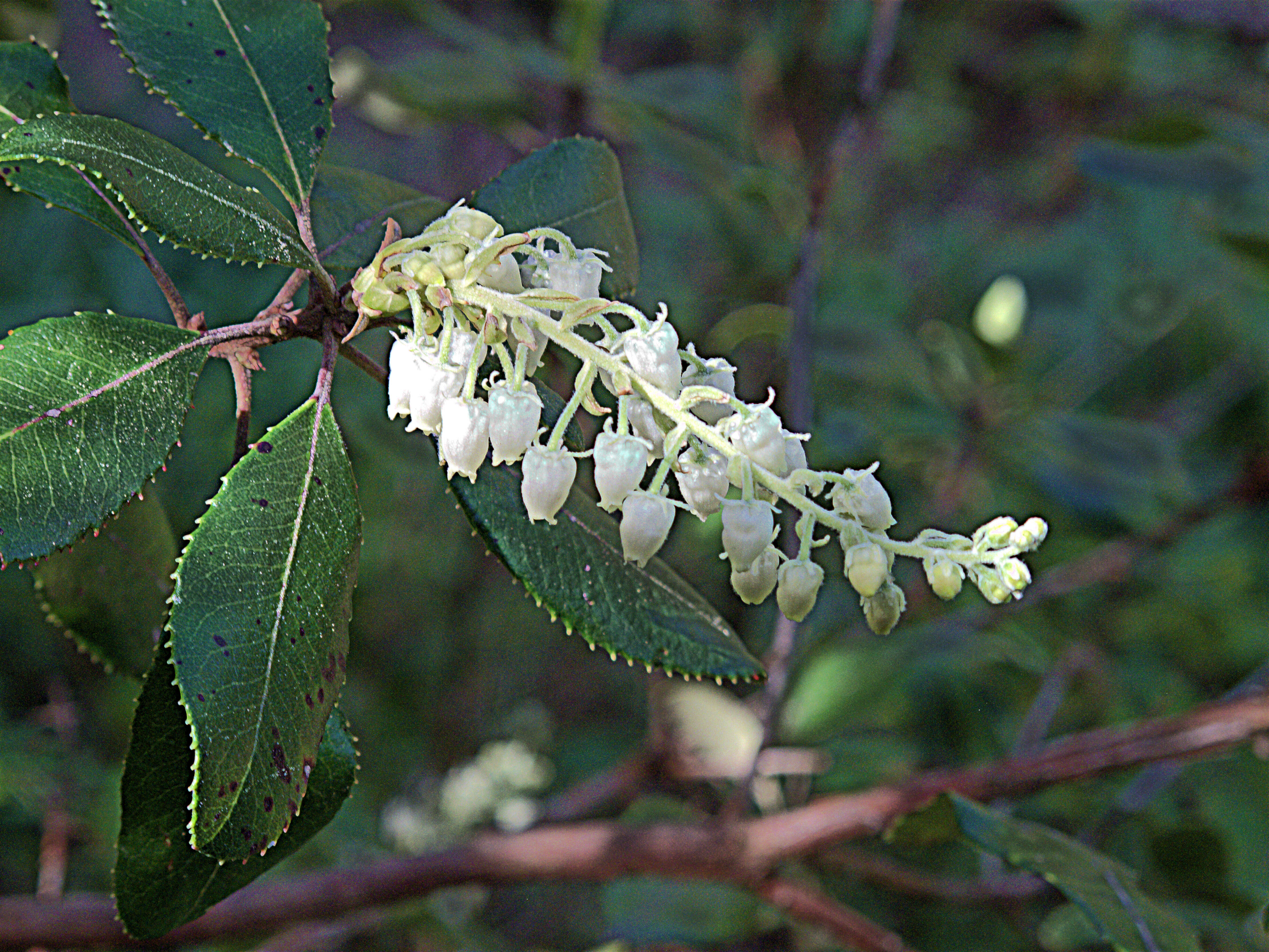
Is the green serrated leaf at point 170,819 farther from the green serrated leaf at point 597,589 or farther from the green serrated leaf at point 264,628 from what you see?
the green serrated leaf at point 597,589

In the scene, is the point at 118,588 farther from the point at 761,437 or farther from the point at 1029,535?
the point at 1029,535

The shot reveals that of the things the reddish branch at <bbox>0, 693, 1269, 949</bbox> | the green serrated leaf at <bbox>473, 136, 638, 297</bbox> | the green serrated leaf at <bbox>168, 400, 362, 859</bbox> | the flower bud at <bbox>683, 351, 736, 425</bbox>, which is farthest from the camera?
the reddish branch at <bbox>0, 693, 1269, 949</bbox>

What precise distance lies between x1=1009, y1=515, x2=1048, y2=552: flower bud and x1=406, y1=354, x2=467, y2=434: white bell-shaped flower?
0.44m

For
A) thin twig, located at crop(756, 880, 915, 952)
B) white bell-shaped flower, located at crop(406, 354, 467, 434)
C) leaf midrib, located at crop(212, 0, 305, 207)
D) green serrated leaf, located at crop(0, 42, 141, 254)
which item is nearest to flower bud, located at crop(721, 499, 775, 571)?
white bell-shaped flower, located at crop(406, 354, 467, 434)

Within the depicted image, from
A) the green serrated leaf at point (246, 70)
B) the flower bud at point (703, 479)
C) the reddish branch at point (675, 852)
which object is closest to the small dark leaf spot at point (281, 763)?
the flower bud at point (703, 479)

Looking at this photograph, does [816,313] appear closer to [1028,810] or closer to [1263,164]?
[1263,164]

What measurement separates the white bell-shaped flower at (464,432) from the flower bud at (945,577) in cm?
36

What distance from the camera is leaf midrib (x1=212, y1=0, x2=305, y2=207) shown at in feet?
3.14

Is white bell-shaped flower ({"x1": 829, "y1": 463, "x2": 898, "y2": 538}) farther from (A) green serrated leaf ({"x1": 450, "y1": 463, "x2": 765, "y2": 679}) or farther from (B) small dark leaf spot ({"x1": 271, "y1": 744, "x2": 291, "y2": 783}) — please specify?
(B) small dark leaf spot ({"x1": 271, "y1": 744, "x2": 291, "y2": 783})

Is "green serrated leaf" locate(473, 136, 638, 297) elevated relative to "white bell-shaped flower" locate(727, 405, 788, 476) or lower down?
elevated

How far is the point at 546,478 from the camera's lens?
0.84 meters

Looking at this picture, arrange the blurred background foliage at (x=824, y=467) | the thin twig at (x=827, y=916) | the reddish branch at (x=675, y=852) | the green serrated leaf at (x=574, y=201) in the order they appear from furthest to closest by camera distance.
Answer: the blurred background foliage at (x=824, y=467) < the thin twig at (x=827, y=916) < the reddish branch at (x=675, y=852) < the green serrated leaf at (x=574, y=201)

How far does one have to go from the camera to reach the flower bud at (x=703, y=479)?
846mm

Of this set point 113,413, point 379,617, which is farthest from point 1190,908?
point 379,617
